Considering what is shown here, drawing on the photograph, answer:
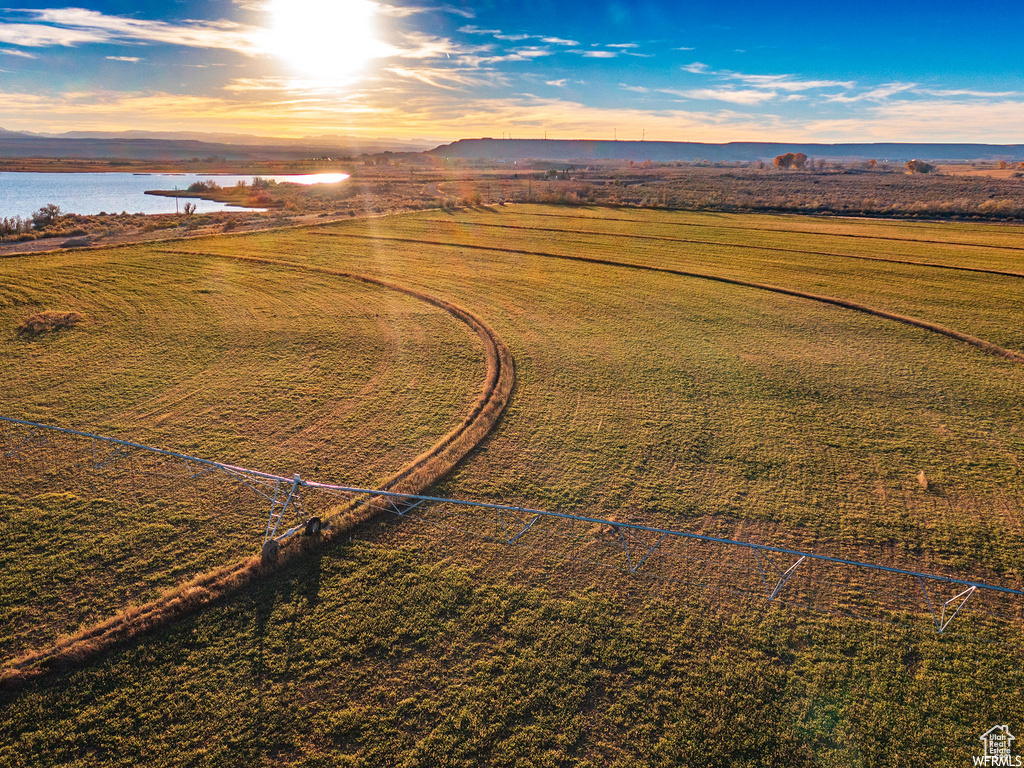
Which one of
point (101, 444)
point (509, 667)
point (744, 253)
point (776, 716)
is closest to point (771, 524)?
point (776, 716)

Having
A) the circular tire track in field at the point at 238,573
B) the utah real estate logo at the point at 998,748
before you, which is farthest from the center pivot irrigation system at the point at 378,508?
the utah real estate logo at the point at 998,748

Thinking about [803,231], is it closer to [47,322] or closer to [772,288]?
[772,288]

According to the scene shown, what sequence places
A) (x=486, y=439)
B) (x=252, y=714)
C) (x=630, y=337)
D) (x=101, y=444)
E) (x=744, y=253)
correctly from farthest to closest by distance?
1. (x=744, y=253)
2. (x=630, y=337)
3. (x=486, y=439)
4. (x=101, y=444)
5. (x=252, y=714)

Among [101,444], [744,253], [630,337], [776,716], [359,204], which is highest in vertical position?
[359,204]

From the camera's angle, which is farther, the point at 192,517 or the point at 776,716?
the point at 192,517

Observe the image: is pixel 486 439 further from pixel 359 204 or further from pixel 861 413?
pixel 359 204

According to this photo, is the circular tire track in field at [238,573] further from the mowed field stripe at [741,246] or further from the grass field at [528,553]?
the mowed field stripe at [741,246]

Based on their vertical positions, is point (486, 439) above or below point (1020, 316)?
below
